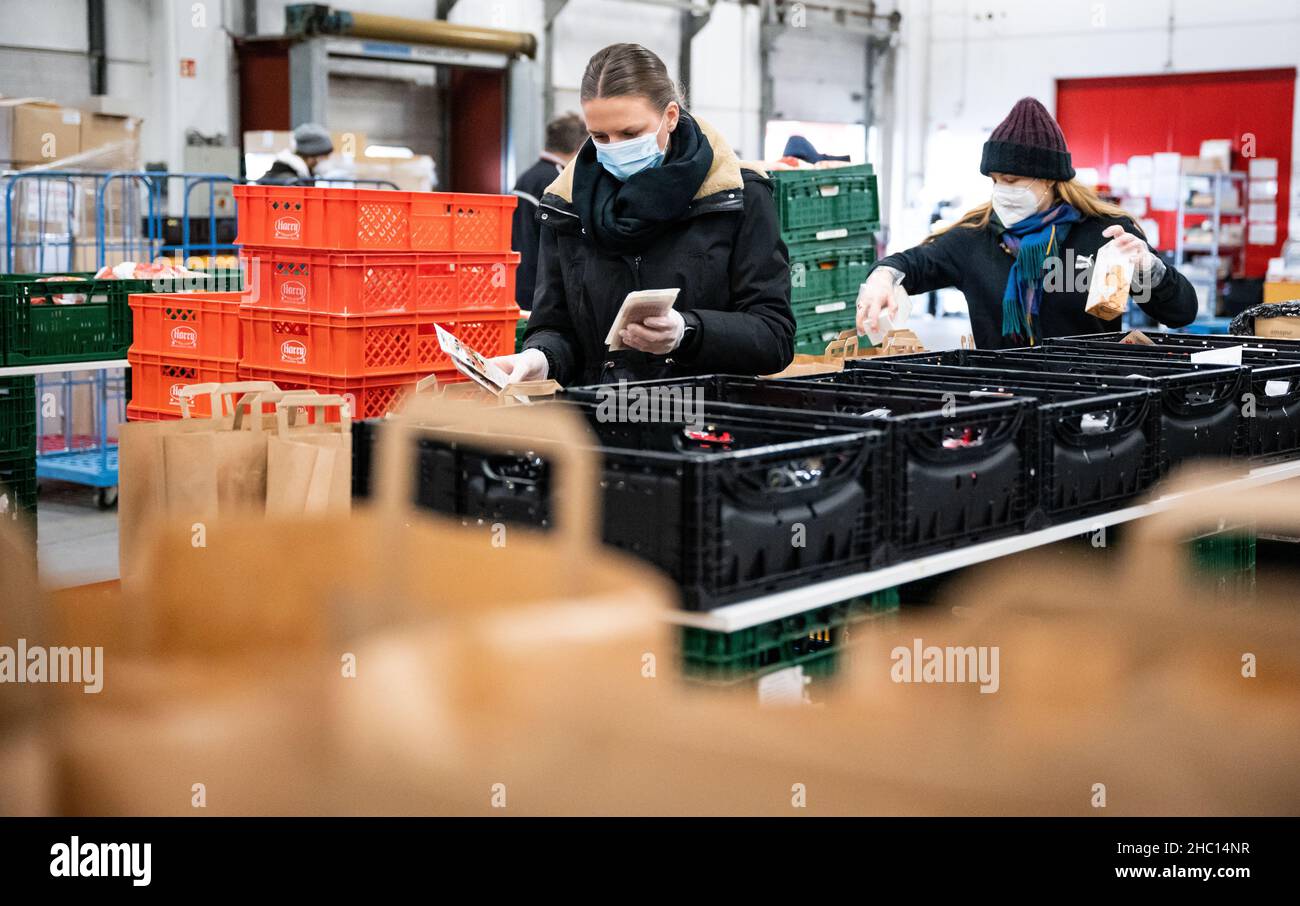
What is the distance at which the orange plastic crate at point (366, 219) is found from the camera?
14.9 feet

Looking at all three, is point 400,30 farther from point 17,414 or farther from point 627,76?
point 627,76

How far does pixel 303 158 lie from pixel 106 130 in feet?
4.00

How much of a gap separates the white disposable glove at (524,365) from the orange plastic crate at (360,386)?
3.61ft

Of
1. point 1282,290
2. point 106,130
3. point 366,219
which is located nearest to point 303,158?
point 106,130

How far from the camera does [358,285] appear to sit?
453 cm

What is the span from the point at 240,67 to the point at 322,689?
11065 millimetres

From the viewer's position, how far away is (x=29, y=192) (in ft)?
27.8

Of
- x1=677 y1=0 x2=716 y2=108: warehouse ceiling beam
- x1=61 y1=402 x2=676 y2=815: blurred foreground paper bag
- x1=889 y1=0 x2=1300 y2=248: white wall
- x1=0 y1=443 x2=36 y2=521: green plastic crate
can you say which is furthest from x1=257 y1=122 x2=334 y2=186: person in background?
x1=889 y1=0 x2=1300 y2=248: white wall

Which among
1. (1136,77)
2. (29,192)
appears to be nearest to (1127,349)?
(29,192)

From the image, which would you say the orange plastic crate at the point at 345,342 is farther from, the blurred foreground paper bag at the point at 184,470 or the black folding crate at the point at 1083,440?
the black folding crate at the point at 1083,440

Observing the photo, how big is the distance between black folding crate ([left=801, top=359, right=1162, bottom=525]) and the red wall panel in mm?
14771

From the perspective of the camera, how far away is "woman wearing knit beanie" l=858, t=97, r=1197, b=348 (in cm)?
431
